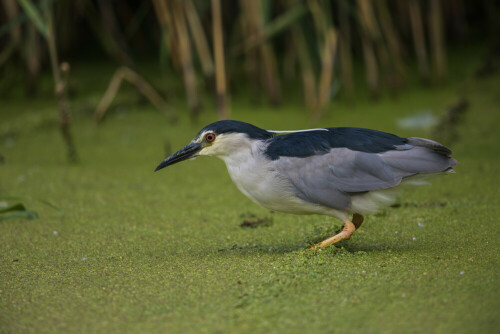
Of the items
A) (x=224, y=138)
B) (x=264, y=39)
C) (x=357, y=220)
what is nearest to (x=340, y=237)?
(x=357, y=220)

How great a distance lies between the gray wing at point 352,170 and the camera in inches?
87.7

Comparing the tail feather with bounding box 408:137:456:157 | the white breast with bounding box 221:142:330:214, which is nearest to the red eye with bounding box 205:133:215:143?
the white breast with bounding box 221:142:330:214

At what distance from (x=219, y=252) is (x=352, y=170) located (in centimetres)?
59

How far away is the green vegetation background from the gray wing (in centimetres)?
22

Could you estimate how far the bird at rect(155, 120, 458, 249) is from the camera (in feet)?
7.34

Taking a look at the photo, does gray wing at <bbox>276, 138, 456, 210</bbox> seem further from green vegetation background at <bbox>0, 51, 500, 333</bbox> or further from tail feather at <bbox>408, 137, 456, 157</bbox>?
green vegetation background at <bbox>0, 51, 500, 333</bbox>

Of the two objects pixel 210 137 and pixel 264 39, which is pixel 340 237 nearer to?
pixel 210 137

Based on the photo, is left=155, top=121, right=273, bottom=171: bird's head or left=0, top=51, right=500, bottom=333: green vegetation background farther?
left=155, top=121, right=273, bottom=171: bird's head

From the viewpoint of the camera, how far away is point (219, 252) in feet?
7.79

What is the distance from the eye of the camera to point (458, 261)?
6.86 ft

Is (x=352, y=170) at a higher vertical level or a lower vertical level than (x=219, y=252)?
higher

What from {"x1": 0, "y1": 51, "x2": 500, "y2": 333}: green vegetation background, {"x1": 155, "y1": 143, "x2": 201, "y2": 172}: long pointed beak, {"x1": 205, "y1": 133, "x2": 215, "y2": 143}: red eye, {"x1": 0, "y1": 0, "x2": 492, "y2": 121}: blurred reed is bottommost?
{"x1": 0, "y1": 51, "x2": 500, "y2": 333}: green vegetation background

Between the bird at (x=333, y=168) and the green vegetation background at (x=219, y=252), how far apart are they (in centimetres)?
18

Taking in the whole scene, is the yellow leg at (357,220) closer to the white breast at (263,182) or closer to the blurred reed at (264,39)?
the white breast at (263,182)
